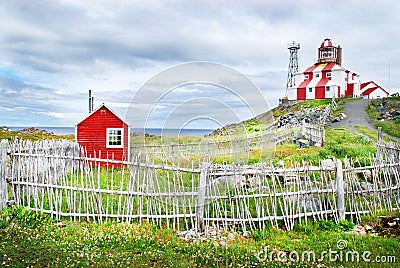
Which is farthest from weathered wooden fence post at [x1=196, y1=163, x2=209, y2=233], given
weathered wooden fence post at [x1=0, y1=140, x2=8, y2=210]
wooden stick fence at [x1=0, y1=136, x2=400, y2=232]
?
weathered wooden fence post at [x1=0, y1=140, x2=8, y2=210]

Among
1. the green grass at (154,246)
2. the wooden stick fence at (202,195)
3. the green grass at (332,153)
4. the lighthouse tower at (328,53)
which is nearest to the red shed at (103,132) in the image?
the green grass at (332,153)

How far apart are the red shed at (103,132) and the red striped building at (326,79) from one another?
123 feet

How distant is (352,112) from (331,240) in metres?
31.9

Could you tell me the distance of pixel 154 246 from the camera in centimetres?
708

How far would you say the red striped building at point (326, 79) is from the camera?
4978 cm

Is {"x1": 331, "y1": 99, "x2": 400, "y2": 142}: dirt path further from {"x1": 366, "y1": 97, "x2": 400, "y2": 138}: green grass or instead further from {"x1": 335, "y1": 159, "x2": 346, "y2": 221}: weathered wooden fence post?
{"x1": 335, "y1": 159, "x2": 346, "y2": 221}: weathered wooden fence post

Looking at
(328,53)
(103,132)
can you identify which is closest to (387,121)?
(103,132)

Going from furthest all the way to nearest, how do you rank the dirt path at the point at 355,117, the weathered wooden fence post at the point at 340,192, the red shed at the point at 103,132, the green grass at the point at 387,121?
the dirt path at the point at 355,117 → the green grass at the point at 387,121 → the red shed at the point at 103,132 → the weathered wooden fence post at the point at 340,192

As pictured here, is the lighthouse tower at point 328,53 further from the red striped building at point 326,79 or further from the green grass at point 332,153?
the green grass at point 332,153

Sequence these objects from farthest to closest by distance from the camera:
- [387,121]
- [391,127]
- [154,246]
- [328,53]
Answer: [328,53] < [387,121] < [391,127] < [154,246]

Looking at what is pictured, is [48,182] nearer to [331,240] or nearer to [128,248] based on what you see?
[128,248]

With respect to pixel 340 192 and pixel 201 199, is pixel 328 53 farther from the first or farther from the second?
pixel 201 199

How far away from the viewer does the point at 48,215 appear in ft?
29.5

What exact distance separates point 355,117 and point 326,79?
17.5 metres
